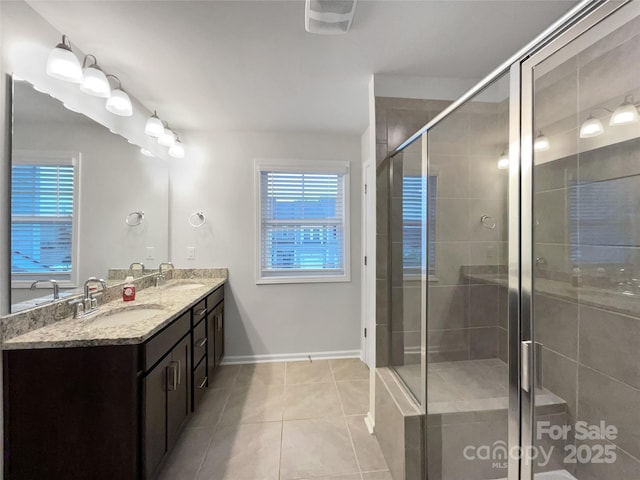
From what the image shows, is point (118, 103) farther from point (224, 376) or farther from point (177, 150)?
point (224, 376)

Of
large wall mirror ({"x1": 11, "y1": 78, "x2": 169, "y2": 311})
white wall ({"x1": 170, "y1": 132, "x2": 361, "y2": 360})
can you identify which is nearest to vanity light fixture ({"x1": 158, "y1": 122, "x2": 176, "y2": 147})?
large wall mirror ({"x1": 11, "y1": 78, "x2": 169, "y2": 311})

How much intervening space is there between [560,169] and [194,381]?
2.59m

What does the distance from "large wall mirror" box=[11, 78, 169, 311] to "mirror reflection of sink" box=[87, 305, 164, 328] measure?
25cm

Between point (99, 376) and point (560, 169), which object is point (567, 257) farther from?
point (99, 376)

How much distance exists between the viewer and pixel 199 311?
2.01m

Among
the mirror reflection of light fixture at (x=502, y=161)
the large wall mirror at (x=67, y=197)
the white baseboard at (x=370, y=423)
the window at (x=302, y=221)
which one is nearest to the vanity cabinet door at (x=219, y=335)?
the window at (x=302, y=221)

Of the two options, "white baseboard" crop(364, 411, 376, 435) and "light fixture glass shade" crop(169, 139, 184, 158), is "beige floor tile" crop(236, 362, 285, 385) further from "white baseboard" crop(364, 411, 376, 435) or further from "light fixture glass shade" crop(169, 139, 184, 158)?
"light fixture glass shade" crop(169, 139, 184, 158)

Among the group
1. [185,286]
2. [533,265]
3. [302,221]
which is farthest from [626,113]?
[185,286]

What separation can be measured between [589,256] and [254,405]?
2376 mm

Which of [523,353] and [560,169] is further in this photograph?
[560,169]

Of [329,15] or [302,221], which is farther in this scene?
[302,221]

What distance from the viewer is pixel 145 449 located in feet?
3.99

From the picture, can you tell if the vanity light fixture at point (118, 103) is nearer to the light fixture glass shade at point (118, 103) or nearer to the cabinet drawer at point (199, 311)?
the light fixture glass shade at point (118, 103)

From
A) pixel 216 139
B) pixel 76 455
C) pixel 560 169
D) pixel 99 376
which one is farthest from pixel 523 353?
pixel 216 139
